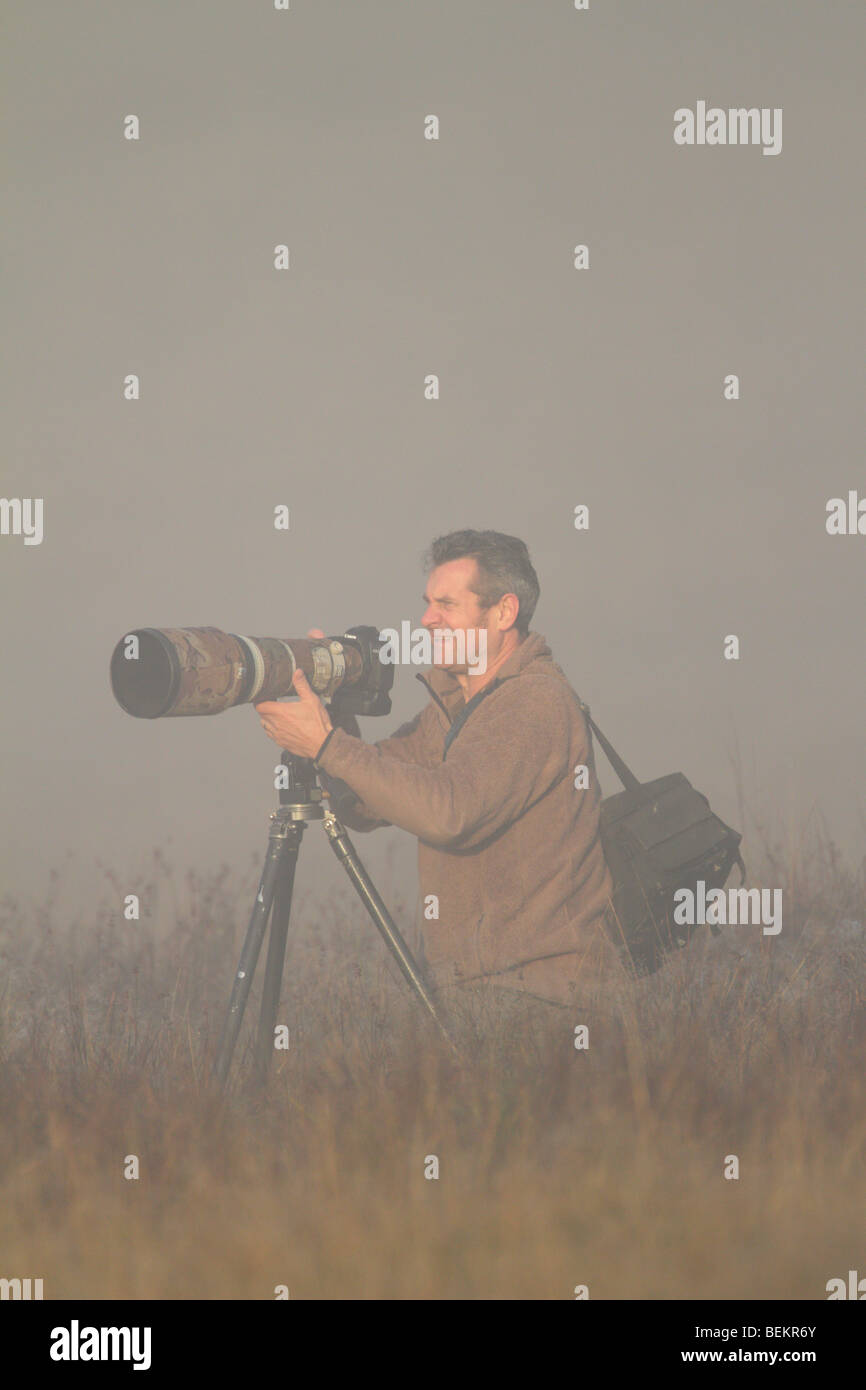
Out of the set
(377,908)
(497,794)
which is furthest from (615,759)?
(377,908)

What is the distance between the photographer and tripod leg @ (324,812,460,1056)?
3.47m

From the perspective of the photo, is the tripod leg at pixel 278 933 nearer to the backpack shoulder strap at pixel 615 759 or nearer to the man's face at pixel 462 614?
the man's face at pixel 462 614

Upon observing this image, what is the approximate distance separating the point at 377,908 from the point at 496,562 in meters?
1.07

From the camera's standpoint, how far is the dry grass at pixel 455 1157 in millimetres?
2330

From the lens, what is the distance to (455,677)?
4.12 m

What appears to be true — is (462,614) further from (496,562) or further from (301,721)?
(301,721)

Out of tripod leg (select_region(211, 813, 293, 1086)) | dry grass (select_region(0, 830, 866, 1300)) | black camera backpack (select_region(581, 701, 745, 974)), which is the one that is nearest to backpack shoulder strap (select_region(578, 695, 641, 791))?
black camera backpack (select_region(581, 701, 745, 974))

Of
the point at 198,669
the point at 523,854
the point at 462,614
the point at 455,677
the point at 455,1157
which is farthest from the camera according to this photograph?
the point at 455,677

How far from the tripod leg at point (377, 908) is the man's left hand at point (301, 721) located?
0.95ft

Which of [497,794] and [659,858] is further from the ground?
[497,794]

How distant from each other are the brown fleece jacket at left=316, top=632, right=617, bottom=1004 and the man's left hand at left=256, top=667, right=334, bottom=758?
0.97ft

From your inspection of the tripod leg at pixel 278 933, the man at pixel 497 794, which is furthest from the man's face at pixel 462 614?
the tripod leg at pixel 278 933

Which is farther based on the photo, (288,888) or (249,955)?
(288,888)
